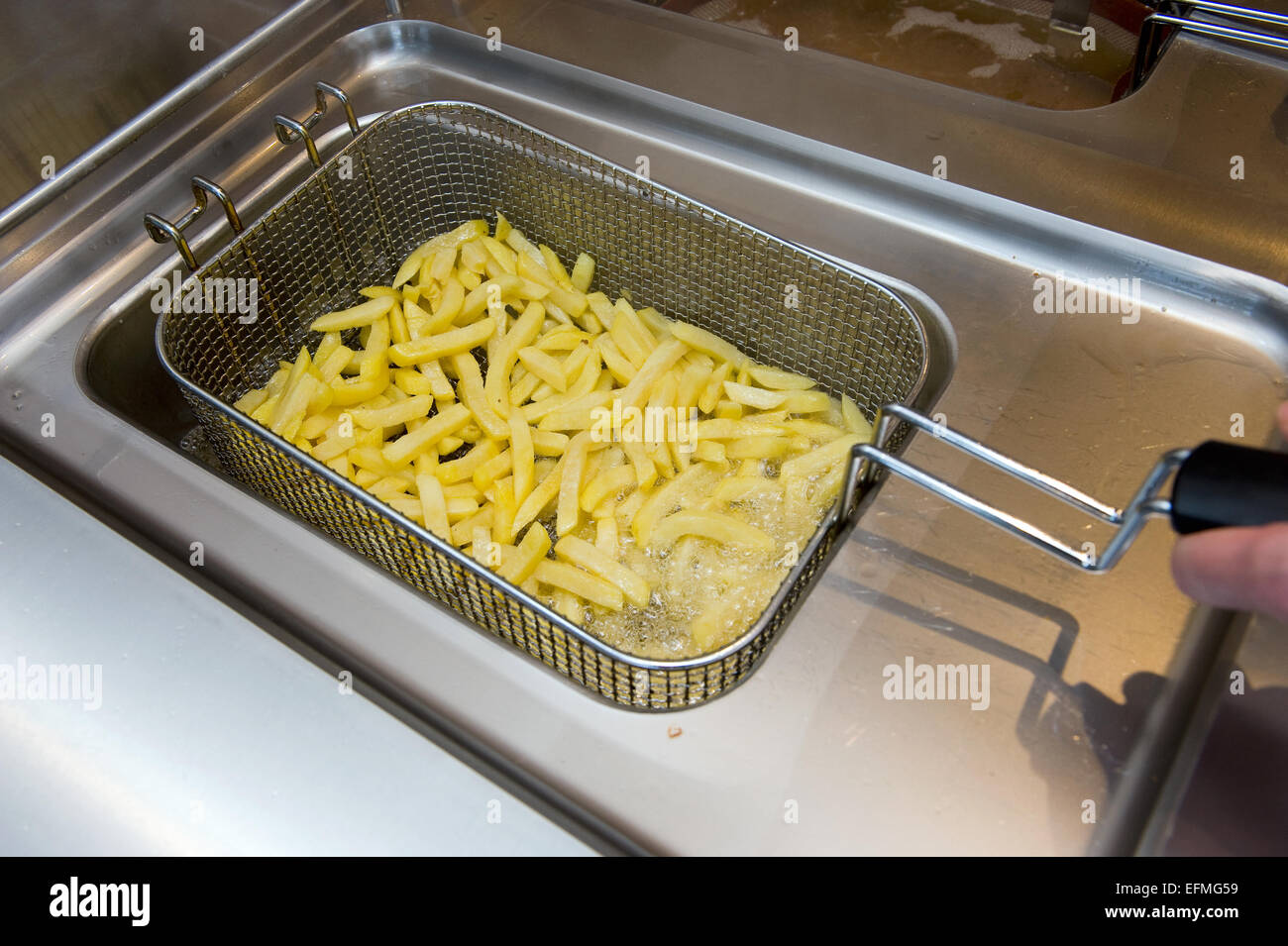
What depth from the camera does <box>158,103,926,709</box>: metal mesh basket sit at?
117 cm

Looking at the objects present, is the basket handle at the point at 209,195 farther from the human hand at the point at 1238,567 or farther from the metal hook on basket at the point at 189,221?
the human hand at the point at 1238,567

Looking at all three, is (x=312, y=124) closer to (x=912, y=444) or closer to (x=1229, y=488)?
(x=912, y=444)

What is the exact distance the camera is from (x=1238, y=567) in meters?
0.72

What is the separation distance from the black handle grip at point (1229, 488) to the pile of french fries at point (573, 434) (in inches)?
21.4

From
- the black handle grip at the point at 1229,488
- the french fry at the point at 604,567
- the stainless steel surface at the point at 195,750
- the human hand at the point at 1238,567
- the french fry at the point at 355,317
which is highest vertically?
the black handle grip at the point at 1229,488

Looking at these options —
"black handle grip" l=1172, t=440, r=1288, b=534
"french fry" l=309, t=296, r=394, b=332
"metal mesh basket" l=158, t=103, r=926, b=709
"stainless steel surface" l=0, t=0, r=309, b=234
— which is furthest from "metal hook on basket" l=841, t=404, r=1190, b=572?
"stainless steel surface" l=0, t=0, r=309, b=234

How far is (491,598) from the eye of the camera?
1.08 m

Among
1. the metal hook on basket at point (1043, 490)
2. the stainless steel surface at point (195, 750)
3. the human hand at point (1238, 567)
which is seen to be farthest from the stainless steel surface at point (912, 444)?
the human hand at point (1238, 567)

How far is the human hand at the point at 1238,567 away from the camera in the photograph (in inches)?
27.4

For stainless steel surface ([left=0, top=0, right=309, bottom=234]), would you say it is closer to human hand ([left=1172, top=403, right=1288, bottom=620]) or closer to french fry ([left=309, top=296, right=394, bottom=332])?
french fry ([left=309, top=296, right=394, bottom=332])

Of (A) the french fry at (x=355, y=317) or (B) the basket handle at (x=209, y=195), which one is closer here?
(B) the basket handle at (x=209, y=195)

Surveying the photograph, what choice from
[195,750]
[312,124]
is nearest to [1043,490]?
[195,750]
